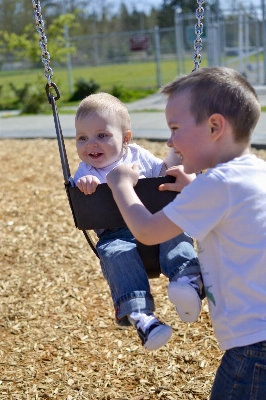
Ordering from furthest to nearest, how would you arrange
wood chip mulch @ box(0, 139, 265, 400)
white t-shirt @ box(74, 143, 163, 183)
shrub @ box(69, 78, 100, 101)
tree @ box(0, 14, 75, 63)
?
shrub @ box(69, 78, 100, 101)
tree @ box(0, 14, 75, 63)
wood chip mulch @ box(0, 139, 265, 400)
white t-shirt @ box(74, 143, 163, 183)

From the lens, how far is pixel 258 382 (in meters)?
1.70

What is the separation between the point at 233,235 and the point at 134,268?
52 centimetres

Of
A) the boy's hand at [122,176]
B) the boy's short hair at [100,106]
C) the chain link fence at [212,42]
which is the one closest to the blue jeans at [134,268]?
the boy's hand at [122,176]

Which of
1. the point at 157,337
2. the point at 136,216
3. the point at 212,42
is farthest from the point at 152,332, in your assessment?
the point at 212,42

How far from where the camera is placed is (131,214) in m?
1.75

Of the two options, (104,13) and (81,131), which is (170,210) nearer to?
(81,131)

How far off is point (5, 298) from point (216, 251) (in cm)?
274

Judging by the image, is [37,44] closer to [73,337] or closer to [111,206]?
[73,337]

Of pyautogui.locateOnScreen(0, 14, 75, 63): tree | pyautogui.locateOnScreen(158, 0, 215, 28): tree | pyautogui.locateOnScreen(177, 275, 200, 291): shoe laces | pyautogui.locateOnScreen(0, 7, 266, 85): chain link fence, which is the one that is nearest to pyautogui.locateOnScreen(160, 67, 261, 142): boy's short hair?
pyautogui.locateOnScreen(177, 275, 200, 291): shoe laces

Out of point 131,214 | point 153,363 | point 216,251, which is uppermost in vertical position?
point 131,214

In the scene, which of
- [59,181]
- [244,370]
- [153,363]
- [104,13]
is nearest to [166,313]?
[153,363]

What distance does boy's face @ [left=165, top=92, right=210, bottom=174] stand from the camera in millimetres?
1670

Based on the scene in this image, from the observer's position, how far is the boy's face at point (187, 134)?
1.67m

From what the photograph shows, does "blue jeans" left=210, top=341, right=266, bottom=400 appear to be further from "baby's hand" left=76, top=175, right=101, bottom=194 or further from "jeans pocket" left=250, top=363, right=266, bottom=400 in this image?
"baby's hand" left=76, top=175, right=101, bottom=194
